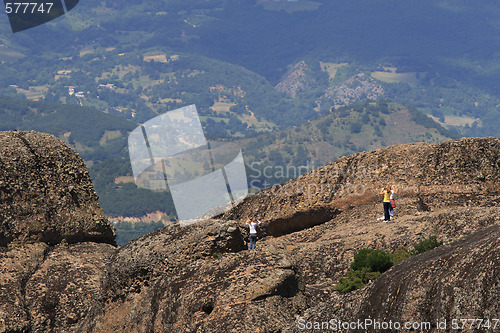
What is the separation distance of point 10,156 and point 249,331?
64.9ft

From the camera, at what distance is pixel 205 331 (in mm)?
23125

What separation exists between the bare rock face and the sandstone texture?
65 centimetres

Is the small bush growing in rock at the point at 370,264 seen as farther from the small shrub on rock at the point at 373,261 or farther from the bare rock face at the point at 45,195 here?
the bare rock face at the point at 45,195

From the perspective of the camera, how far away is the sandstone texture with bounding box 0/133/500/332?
19359mm

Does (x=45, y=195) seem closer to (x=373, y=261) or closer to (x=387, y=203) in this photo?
(x=387, y=203)

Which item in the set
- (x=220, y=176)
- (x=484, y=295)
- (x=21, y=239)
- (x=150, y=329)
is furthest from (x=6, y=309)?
(x=484, y=295)

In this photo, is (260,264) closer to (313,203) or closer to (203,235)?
(203,235)

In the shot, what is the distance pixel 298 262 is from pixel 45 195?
14.8 m

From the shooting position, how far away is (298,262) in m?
31.2

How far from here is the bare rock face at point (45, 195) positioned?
35656 mm

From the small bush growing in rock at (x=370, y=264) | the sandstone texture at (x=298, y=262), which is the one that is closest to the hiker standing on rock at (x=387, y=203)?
the sandstone texture at (x=298, y=262)

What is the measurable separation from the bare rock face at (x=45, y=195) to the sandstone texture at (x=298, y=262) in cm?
65

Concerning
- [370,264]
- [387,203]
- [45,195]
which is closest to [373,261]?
[370,264]

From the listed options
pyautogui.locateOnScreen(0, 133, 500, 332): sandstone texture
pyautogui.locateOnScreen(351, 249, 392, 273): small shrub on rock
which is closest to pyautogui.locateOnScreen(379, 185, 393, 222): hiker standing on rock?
pyautogui.locateOnScreen(0, 133, 500, 332): sandstone texture
